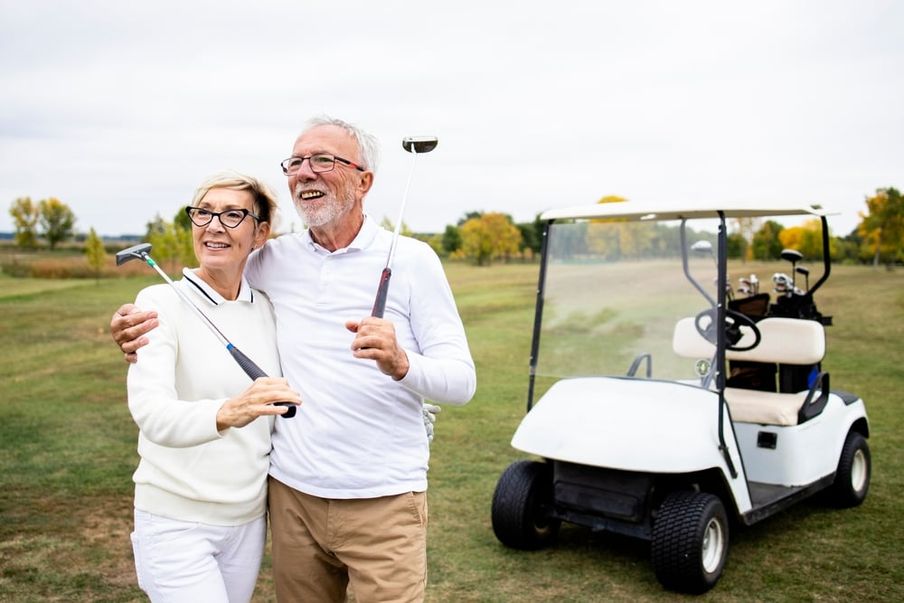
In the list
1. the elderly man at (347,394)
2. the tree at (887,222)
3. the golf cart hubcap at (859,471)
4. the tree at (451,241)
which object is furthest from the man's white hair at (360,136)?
the tree at (451,241)

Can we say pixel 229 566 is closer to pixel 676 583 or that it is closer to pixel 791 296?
pixel 676 583

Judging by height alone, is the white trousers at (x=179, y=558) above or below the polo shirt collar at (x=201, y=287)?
below

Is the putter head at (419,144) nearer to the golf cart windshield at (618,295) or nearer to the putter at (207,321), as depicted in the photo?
the putter at (207,321)

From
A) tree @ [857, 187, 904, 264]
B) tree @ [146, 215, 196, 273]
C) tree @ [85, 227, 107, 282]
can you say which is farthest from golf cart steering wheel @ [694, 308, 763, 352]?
tree @ [857, 187, 904, 264]

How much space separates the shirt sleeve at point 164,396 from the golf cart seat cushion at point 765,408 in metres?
3.47

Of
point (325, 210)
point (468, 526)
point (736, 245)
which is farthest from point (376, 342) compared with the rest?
point (736, 245)

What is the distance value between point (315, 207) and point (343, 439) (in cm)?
60

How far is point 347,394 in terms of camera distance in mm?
2201

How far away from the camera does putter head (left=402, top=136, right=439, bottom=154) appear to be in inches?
94.5

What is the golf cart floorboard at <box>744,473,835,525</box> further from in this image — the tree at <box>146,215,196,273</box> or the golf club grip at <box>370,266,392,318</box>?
the tree at <box>146,215,196,273</box>

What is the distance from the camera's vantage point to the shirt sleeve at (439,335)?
2.13 metres

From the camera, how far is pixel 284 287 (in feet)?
7.73

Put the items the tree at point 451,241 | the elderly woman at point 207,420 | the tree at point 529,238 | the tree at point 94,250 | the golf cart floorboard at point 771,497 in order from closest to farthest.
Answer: the elderly woman at point 207,420 → the golf cart floorboard at point 771,497 → the tree at point 94,250 → the tree at point 451,241 → the tree at point 529,238

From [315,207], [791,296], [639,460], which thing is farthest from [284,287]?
[791,296]
